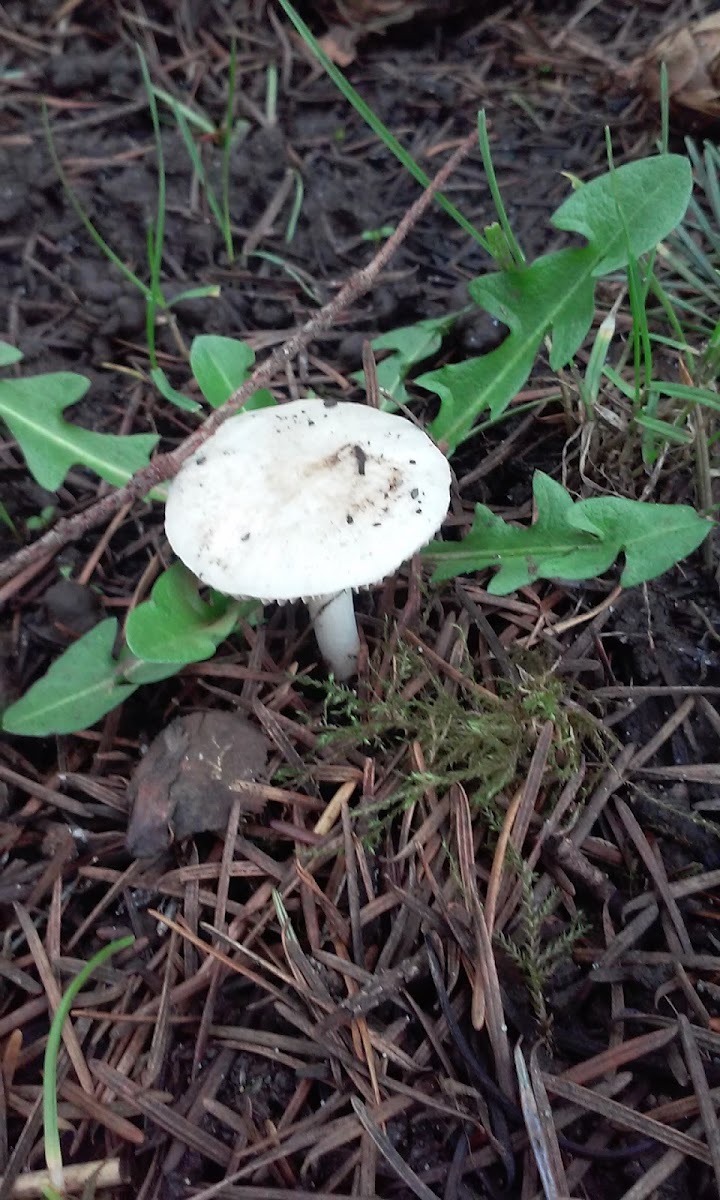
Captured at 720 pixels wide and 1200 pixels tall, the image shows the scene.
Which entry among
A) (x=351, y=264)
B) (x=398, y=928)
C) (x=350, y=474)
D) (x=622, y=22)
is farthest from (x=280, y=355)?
(x=622, y=22)

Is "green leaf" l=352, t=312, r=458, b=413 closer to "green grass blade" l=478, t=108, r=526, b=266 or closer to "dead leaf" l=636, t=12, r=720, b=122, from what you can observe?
"green grass blade" l=478, t=108, r=526, b=266

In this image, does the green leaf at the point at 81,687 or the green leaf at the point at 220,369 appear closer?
the green leaf at the point at 81,687

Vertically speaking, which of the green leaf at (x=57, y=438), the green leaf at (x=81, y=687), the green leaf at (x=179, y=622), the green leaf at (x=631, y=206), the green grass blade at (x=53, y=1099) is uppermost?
the green leaf at (x=631, y=206)

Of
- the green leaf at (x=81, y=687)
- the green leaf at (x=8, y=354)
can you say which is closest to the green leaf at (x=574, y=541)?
the green leaf at (x=81, y=687)

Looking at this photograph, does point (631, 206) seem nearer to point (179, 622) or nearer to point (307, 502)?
point (307, 502)

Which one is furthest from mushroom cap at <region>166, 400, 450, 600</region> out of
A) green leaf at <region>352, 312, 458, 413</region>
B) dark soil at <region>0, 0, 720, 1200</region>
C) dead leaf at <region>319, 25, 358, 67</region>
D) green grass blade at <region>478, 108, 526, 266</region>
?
dead leaf at <region>319, 25, 358, 67</region>

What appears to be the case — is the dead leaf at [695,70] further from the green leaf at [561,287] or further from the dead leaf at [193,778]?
the dead leaf at [193,778]

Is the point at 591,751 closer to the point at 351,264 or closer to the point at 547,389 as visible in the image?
the point at 547,389
